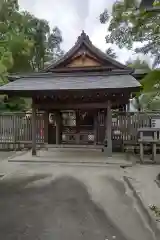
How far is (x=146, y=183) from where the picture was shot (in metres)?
6.56

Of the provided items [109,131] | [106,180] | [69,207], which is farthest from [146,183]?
[109,131]

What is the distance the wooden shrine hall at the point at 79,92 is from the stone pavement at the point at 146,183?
2232 millimetres

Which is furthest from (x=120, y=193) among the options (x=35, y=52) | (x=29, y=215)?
(x=35, y=52)

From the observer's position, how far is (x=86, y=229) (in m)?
3.91

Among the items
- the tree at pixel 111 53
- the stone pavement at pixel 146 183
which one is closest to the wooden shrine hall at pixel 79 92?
the stone pavement at pixel 146 183

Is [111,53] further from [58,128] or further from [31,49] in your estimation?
[58,128]

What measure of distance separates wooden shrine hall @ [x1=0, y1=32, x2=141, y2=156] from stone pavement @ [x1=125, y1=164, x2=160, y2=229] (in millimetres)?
2232

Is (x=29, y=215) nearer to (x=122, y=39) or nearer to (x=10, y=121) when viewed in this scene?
(x=10, y=121)

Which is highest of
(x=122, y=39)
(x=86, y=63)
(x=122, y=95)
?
(x=122, y=39)

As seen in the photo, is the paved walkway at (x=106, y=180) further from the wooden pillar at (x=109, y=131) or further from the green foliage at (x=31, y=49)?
the green foliage at (x=31, y=49)

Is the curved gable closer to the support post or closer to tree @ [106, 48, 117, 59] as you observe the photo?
the support post

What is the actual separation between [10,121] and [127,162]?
6378 millimetres

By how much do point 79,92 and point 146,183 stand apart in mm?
4528

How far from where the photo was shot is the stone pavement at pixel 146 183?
16.7 ft
